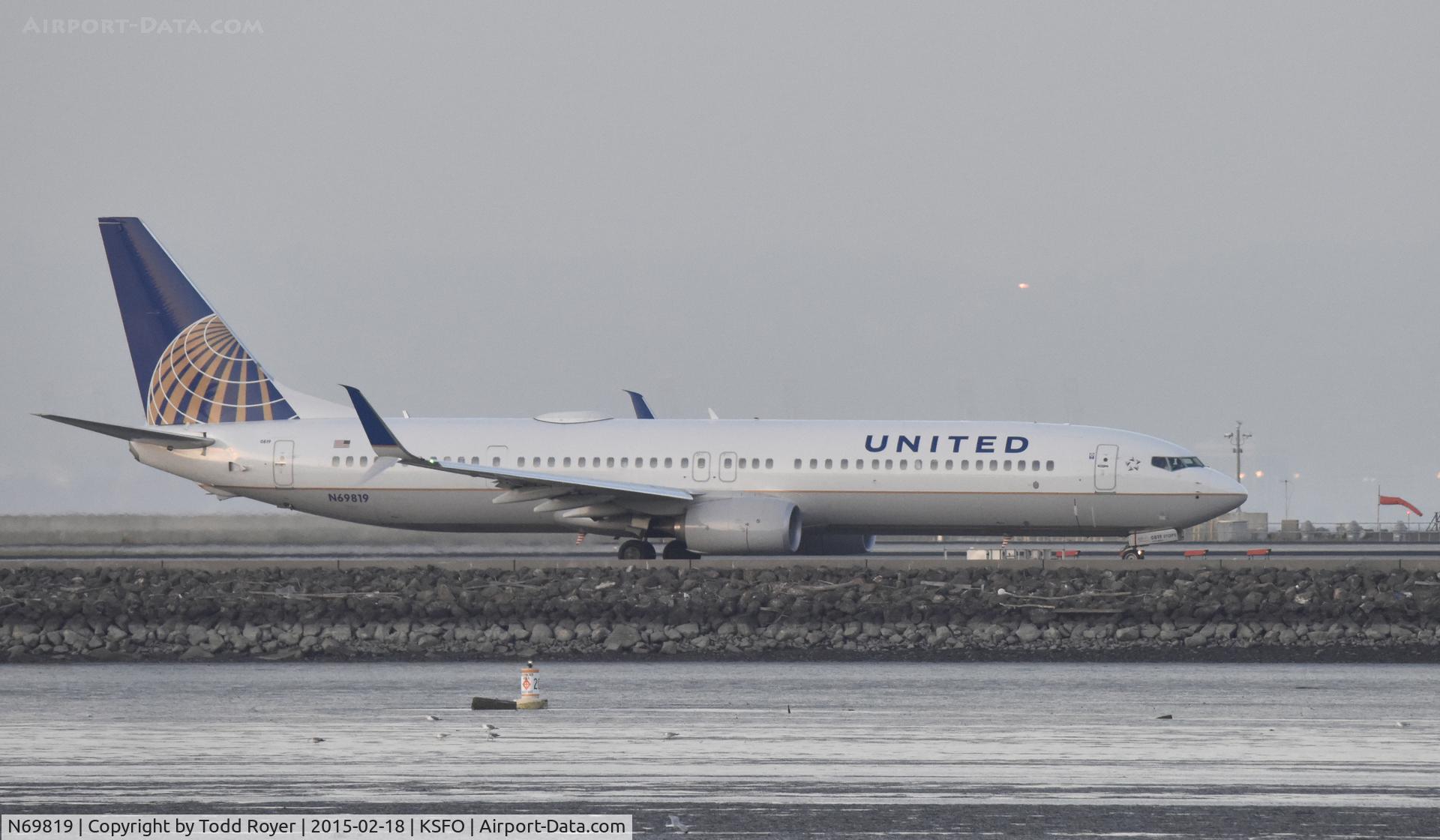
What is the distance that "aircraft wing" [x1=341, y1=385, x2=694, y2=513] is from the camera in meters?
34.5

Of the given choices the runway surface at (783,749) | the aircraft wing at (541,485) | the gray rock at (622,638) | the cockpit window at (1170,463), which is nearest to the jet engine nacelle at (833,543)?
the aircraft wing at (541,485)

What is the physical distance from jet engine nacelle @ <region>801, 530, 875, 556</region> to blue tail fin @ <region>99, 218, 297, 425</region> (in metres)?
12.3

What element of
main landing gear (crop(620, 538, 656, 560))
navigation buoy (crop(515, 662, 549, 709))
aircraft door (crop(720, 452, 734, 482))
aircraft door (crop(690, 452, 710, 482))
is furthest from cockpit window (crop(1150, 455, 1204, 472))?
navigation buoy (crop(515, 662, 549, 709))

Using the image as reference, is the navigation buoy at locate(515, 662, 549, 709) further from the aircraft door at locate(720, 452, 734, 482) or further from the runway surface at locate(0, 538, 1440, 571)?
the aircraft door at locate(720, 452, 734, 482)

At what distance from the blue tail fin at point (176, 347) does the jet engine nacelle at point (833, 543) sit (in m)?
12.3

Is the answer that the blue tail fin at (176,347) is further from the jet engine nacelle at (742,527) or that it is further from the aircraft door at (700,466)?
the jet engine nacelle at (742,527)

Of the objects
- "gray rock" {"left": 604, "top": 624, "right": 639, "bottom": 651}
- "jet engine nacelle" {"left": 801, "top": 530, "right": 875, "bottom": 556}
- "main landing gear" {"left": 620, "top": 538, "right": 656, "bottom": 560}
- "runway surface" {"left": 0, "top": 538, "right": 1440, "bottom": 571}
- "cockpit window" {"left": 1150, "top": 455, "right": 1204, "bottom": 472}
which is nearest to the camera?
"gray rock" {"left": 604, "top": 624, "right": 639, "bottom": 651}

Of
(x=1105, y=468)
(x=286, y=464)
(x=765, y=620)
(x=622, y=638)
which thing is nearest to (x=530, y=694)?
(x=622, y=638)

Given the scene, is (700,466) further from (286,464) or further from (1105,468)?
(286,464)

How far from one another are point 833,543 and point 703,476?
3798 millimetres

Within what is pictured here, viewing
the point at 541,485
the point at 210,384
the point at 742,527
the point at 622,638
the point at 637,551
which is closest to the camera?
the point at 622,638

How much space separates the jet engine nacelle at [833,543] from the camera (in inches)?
1487

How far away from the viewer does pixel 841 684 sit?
19781 mm

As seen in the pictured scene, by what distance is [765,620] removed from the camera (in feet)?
A: 84.1
